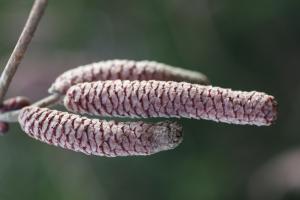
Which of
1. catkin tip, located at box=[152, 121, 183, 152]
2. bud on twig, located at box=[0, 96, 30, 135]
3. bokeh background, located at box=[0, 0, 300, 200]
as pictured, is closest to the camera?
catkin tip, located at box=[152, 121, 183, 152]

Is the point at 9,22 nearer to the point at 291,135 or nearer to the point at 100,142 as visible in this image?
the point at 291,135

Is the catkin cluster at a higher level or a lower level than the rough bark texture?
higher

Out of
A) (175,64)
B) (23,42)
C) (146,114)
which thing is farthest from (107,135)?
(175,64)

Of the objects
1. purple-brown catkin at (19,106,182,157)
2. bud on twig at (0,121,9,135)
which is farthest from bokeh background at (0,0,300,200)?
purple-brown catkin at (19,106,182,157)

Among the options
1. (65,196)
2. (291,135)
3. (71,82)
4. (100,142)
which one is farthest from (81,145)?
(291,135)

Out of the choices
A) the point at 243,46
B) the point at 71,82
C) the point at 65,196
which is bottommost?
the point at 65,196

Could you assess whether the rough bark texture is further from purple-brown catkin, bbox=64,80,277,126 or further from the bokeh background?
the bokeh background

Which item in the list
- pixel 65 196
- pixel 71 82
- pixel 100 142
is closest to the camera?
pixel 100 142
